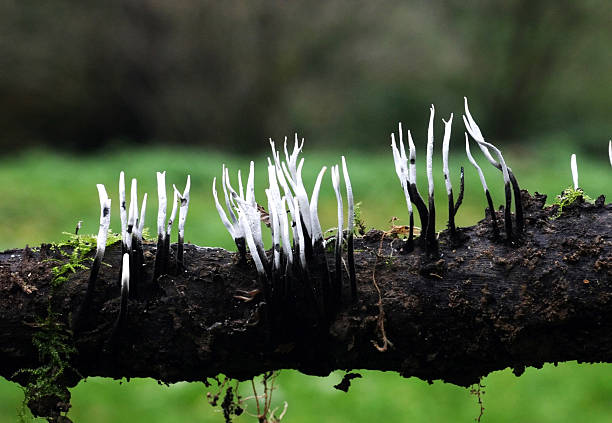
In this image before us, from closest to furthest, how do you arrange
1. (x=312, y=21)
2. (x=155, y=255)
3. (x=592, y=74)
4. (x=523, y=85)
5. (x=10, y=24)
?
(x=155, y=255), (x=10, y=24), (x=312, y=21), (x=523, y=85), (x=592, y=74)

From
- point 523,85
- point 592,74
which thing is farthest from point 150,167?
point 592,74

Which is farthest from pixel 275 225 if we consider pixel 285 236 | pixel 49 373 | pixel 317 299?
pixel 49 373

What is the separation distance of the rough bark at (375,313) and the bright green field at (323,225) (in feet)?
5.31

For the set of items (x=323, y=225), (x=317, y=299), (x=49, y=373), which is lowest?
(x=49, y=373)

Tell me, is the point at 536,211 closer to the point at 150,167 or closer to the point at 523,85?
the point at 150,167

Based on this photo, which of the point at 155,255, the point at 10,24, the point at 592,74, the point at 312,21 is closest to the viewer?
the point at 155,255

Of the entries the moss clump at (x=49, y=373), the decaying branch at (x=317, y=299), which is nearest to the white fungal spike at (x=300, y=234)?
the decaying branch at (x=317, y=299)

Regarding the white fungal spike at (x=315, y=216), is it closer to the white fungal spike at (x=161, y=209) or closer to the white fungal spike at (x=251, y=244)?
the white fungal spike at (x=251, y=244)

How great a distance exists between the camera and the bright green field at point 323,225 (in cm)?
463

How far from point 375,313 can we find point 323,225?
674 cm

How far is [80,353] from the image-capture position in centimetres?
148

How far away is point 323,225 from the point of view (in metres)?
8.16

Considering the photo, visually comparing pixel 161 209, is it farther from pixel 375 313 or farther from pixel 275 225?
pixel 375 313

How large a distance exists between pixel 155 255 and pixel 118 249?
0.11 m
